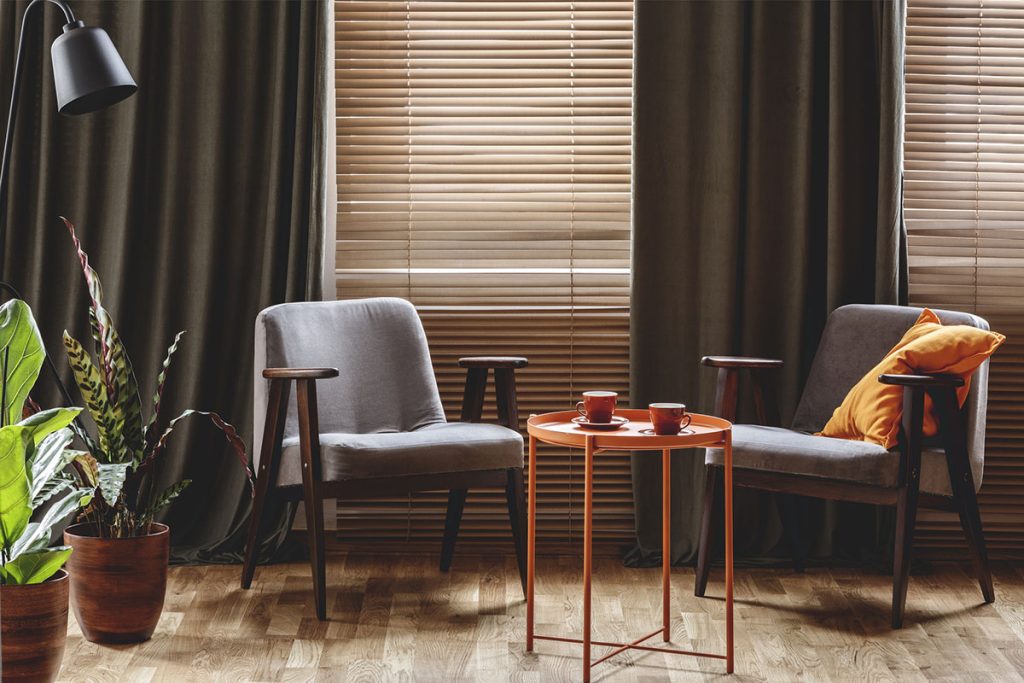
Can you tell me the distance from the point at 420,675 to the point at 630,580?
106cm

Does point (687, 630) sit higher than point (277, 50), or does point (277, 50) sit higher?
point (277, 50)

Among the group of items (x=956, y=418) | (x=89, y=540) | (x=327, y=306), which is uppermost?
(x=327, y=306)

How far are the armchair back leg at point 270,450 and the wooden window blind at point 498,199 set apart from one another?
23.7 inches

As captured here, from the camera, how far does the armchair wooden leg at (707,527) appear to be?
338cm

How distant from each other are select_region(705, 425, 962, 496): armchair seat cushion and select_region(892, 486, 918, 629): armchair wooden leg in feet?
0.17

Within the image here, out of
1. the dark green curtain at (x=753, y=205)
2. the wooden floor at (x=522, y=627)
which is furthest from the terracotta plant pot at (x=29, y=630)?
the dark green curtain at (x=753, y=205)

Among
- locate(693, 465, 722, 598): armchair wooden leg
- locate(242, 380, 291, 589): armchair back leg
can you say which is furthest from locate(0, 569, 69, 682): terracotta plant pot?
locate(693, 465, 722, 598): armchair wooden leg

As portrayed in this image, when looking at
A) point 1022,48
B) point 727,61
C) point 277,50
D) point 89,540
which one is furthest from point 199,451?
point 1022,48

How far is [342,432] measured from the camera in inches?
138

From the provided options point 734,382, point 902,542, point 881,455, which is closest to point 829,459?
point 881,455

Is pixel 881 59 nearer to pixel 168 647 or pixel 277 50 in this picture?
pixel 277 50

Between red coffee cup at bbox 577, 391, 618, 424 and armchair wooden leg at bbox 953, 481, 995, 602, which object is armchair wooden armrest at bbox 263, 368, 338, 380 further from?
armchair wooden leg at bbox 953, 481, 995, 602

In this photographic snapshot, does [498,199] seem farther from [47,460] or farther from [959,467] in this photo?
[47,460]

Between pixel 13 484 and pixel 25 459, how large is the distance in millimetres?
58
